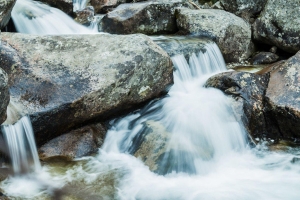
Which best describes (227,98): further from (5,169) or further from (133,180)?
Result: (5,169)

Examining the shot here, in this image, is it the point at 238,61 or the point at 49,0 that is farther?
the point at 49,0

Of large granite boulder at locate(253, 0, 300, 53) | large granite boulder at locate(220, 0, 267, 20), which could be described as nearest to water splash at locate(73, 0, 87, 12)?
large granite boulder at locate(220, 0, 267, 20)

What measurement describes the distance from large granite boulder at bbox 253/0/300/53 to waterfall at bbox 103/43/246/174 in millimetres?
3480

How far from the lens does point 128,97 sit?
529cm

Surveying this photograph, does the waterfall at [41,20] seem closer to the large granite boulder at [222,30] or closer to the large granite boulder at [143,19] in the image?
the large granite boulder at [143,19]

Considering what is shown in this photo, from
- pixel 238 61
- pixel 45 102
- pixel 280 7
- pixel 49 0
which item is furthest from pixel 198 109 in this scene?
pixel 49 0

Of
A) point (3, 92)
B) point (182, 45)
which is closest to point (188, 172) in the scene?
point (3, 92)

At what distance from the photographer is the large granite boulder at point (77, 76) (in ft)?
15.5

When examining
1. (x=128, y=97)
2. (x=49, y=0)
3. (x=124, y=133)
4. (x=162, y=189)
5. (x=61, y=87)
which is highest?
(x=49, y=0)

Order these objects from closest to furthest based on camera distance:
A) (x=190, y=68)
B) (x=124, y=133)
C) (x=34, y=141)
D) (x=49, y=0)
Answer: (x=34, y=141), (x=124, y=133), (x=190, y=68), (x=49, y=0)

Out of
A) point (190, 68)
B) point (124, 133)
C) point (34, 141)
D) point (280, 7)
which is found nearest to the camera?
point (34, 141)

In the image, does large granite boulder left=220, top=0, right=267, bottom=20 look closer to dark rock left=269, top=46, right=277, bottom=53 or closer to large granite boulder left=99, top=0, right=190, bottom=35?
dark rock left=269, top=46, right=277, bottom=53

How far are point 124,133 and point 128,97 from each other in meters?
0.54

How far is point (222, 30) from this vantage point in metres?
8.44
